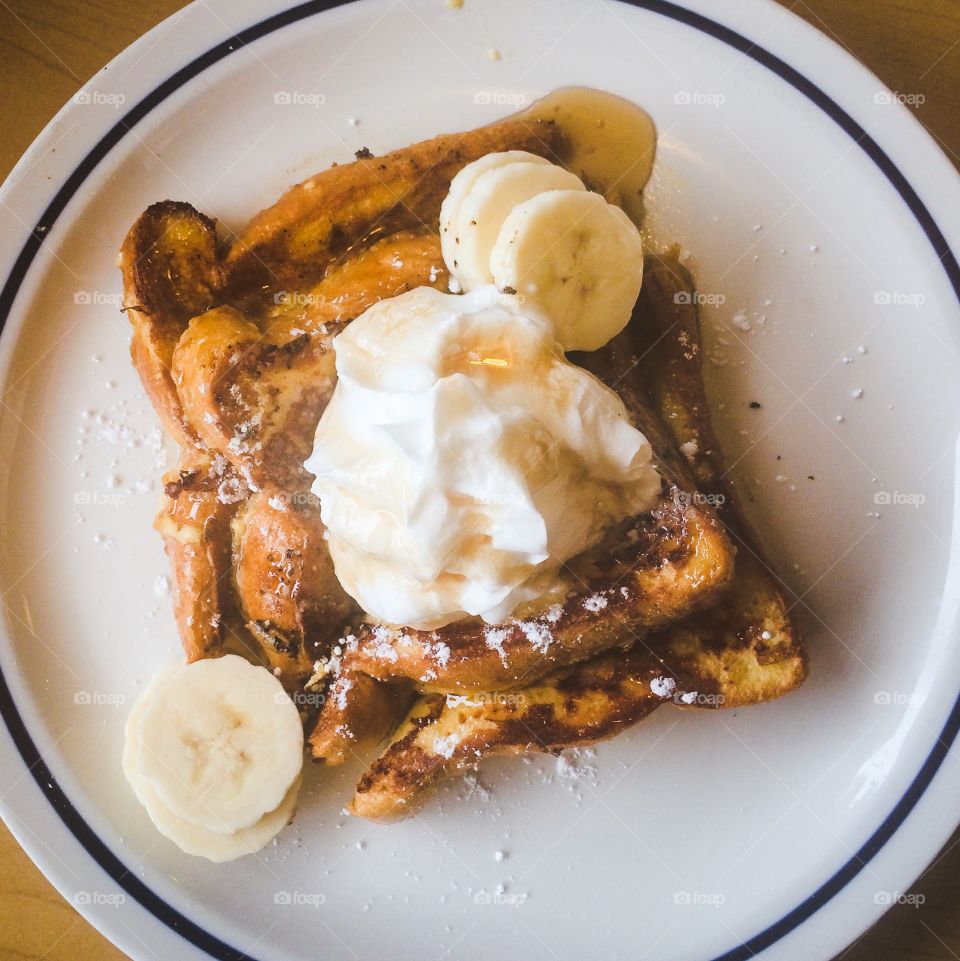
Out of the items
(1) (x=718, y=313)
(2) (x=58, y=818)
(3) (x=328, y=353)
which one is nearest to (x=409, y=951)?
(2) (x=58, y=818)

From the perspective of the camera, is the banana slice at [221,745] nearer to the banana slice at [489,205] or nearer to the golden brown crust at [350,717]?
the golden brown crust at [350,717]

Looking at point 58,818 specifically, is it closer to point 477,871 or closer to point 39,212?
point 477,871

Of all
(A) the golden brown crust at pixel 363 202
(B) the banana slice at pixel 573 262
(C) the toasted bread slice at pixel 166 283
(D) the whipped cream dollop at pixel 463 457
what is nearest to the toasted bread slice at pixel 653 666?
(B) the banana slice at pixel 573 262

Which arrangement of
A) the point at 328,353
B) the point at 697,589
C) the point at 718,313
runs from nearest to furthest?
the point at 697,589 → the point at 328,353 → the point at 718,313

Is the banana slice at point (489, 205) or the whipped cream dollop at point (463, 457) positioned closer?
the whipped cream dollop at point (463, 457)

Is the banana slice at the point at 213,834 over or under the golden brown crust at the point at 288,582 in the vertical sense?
under

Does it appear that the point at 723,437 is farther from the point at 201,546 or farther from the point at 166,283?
the point at 166,283

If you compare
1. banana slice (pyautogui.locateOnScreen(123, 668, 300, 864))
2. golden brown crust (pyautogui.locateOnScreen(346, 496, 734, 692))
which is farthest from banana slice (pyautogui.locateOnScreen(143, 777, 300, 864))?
golden brown crust (pyautogui.locateOnScreen(346, 496, 734, 692))
